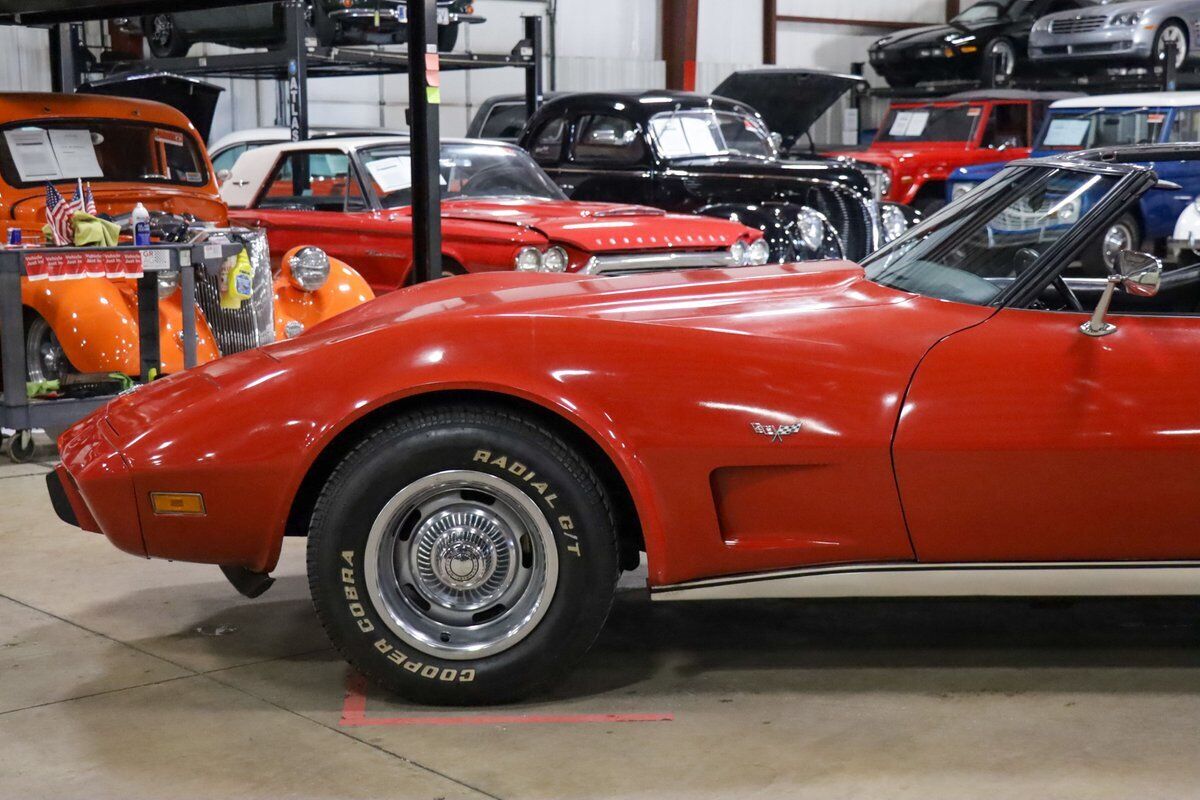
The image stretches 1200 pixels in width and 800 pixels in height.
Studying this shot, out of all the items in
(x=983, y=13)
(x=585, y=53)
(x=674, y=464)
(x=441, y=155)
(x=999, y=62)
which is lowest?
(x=674, y=464)

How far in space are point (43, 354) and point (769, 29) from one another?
64.1 feet

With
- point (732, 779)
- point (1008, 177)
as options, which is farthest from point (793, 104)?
point (732, 779)

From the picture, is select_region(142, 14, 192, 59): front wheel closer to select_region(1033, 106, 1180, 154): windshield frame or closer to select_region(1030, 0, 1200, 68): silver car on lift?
select_region(1033, 106, 1180, 154): windshield frame

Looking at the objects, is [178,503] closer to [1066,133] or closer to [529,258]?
[529,258]

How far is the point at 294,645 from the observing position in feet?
12.5

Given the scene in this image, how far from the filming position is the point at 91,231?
5855 millimetres

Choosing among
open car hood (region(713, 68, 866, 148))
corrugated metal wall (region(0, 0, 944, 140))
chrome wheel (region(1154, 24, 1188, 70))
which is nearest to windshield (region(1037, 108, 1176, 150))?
open car hood (region(713, 68, 866, 148))

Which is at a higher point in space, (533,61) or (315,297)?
(533,61)

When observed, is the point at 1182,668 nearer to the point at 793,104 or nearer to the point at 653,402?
the point at 653,402

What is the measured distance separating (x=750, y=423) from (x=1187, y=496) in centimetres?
99

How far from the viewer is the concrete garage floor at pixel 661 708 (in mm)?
2910

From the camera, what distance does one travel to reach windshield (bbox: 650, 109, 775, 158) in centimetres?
1010

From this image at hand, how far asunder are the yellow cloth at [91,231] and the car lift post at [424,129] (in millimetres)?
1290

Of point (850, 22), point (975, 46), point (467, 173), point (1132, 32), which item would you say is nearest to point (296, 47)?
point (467, 173)
